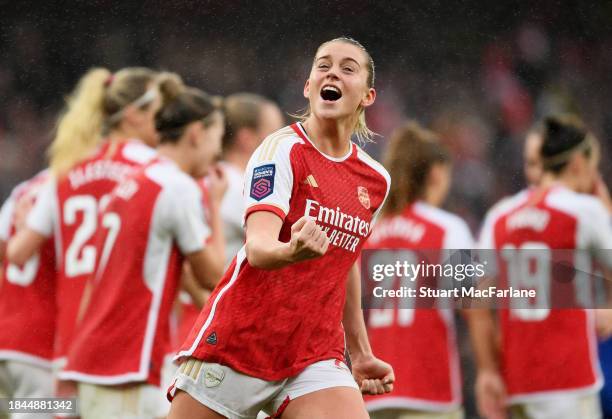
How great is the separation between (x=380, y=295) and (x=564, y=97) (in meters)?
1.29

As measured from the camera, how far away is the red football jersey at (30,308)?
459cm

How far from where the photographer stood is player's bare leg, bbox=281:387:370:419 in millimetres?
2574

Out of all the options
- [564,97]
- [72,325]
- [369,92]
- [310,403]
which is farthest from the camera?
[564,97]

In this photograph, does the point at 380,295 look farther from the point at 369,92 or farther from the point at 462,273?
the point at 369,92

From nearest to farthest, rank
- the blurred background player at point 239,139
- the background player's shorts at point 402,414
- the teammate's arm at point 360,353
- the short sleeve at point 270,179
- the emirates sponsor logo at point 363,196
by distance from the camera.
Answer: the short sleeve at point 270,179
the emirates sponsor logo at point 363,196
the teammate's arm at point 360,353
the background player's shorts at point 402,414
the blurred background player at point 239,139

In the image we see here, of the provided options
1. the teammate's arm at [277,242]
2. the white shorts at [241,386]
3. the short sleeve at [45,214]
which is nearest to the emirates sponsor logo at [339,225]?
the teammate's arm at [277,242]

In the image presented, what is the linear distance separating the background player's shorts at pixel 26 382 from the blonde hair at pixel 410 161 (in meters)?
1.73

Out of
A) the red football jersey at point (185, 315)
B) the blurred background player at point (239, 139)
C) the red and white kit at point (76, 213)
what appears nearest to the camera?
the red and white kit at point (76, 213)

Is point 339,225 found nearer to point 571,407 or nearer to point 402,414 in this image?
point 402,414

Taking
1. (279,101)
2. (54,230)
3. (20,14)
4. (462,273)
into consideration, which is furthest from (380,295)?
(20,14)

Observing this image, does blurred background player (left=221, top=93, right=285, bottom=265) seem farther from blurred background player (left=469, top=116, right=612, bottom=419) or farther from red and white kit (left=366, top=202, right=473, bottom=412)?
blurred background player (left=469, top=116, right=612, bottom=419)

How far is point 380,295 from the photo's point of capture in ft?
15.1

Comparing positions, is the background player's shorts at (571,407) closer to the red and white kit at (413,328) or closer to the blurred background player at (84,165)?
the red and white kit at (413,328)

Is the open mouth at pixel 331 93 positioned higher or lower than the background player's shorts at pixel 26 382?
higher
